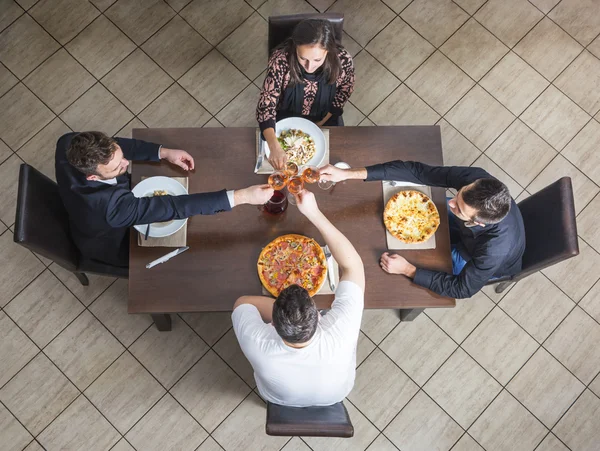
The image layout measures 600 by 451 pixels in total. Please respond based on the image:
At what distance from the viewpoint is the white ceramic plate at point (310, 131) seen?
2.30 m

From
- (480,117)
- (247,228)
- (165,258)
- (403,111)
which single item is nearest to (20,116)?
(165,258)

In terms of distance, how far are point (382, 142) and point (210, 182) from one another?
82 centimetres

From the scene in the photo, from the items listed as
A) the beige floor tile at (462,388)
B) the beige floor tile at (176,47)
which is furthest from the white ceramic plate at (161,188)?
the beige floor tile at (462,388)

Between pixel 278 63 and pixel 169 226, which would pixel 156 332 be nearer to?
pixel 169 226

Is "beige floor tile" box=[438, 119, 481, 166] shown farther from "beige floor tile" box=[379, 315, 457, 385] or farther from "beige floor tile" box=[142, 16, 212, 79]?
"beige floor tile" box=[142, 16, 212, 79]

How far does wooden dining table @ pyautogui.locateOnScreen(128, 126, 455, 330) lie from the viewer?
2121 mm

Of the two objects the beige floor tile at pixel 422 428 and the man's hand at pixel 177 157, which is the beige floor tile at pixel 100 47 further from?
the beige floor tile at pixel 422 428

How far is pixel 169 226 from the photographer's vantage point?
2.18m

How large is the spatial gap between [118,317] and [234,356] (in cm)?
73

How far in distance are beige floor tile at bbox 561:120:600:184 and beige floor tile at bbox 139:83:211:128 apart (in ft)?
8.06

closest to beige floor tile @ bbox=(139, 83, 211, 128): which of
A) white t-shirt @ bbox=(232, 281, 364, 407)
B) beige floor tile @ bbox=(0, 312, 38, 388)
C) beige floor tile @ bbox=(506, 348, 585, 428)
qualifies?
beige floor tile @ bbox=(0, 312, 38, 388)

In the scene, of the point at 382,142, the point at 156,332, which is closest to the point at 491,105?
the point at 382,142

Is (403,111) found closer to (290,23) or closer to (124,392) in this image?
(290,23)

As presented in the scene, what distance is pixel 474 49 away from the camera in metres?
3.57
